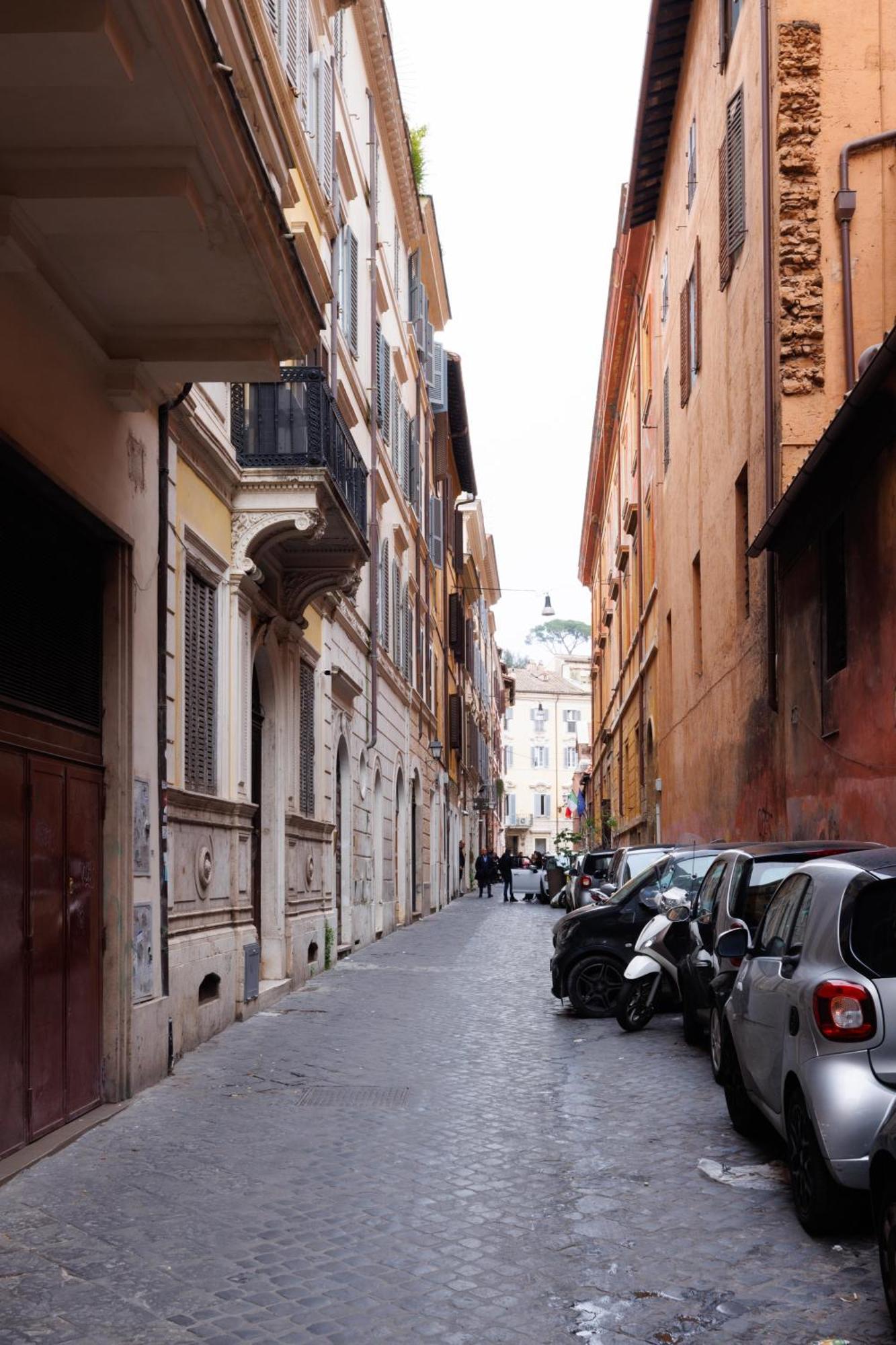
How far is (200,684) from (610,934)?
14.1 feet

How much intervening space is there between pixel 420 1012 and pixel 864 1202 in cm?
883

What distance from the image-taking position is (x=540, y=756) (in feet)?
356

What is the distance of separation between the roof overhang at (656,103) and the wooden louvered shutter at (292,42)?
31.4ft

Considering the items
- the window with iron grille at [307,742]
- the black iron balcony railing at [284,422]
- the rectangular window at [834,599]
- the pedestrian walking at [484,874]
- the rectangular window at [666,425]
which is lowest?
the pedestrian walking at [484,874]

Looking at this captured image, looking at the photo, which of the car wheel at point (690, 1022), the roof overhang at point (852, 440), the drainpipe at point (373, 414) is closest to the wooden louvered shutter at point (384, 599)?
the drainpipe at point (373, 414)

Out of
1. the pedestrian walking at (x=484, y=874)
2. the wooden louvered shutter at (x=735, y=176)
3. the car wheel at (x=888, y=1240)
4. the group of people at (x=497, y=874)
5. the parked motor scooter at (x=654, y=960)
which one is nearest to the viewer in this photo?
the car wheel at (x=888, y=1240)

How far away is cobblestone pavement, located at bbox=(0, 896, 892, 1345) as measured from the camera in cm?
516

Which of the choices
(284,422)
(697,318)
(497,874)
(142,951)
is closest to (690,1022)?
(142,951)

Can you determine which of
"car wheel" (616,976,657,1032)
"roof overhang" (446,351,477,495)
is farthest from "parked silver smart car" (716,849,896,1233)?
"roof overhang" (446,351,477,495)

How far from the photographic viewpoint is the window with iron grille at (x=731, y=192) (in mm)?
18359

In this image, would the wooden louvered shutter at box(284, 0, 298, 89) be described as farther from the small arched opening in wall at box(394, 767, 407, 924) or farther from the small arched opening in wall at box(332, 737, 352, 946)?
the small arched opening in wall at box(394, 767, 407, 924)

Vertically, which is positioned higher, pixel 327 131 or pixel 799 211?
pixel 327 131

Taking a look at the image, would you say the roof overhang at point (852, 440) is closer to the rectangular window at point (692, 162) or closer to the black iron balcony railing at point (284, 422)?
the black iron balcony railing at point (284, 422)

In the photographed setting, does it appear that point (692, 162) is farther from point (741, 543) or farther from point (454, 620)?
point (454, 620)
